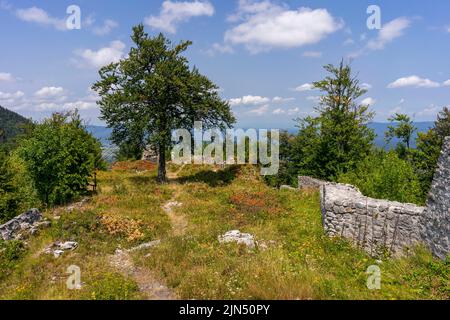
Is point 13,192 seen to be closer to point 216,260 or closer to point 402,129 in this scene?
point 216,260

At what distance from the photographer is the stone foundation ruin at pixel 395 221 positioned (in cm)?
1073

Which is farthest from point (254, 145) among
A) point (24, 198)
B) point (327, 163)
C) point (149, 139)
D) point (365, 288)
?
point (365, 288)

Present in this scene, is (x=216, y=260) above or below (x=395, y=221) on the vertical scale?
below

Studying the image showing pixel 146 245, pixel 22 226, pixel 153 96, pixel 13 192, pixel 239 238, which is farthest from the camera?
pixel 153 96

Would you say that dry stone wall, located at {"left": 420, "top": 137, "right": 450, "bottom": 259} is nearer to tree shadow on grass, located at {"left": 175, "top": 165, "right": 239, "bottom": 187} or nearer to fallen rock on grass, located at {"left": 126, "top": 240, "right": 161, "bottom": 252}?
fallen rock on grass, located at {"left": 126, "top": 240, "right": 161, "bottom": 252}

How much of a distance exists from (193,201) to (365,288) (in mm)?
15897

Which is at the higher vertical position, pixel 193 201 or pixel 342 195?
pixel 342 195

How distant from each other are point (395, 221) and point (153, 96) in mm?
24075

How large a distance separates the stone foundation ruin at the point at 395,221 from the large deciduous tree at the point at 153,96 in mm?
18792

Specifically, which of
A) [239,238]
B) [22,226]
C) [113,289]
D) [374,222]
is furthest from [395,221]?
[22,226]

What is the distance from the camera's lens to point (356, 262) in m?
11.6

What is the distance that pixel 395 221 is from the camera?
12.4 meters

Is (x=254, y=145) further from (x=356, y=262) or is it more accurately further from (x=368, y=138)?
(x=356, y=262)

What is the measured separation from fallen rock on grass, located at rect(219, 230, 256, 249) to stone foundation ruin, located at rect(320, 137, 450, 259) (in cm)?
388
